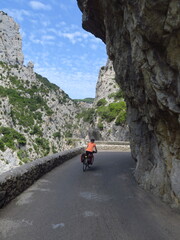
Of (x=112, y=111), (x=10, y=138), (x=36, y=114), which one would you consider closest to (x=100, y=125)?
(x=112, y=111)

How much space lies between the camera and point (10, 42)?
4577 inches

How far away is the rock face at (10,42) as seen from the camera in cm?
10925

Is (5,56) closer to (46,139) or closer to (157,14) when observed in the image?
(46,139)

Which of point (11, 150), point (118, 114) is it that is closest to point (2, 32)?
point (11, 150)

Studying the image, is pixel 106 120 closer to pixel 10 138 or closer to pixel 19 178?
pixel 10 138

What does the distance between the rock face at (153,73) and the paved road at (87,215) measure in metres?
0.89

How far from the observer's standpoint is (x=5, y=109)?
233ft

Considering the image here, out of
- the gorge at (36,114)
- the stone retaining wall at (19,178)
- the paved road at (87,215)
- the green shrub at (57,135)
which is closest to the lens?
the paved road at (87,215)

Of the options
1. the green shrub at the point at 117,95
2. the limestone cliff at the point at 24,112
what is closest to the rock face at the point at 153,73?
the limestone cliff at the point at 24,112

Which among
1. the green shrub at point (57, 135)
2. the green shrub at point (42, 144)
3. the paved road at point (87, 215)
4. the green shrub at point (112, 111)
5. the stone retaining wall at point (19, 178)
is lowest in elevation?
the green shrub at point (42, 144)

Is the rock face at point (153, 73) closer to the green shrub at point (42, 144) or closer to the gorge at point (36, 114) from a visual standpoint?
the gorge at point (36, 114)

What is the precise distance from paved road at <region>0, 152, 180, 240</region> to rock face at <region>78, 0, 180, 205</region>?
889 millimetres

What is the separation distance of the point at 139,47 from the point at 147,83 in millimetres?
1092

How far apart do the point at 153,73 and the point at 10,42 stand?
406 ft
